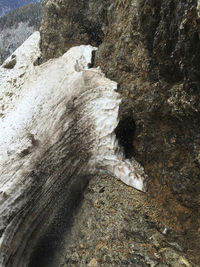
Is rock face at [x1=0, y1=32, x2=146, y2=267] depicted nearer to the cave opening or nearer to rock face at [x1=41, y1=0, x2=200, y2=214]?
the cave opening

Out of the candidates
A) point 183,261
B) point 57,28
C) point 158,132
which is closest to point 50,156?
point 158,132

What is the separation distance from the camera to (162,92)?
276 cm

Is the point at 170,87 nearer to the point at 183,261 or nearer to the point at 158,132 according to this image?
the point at 158,132

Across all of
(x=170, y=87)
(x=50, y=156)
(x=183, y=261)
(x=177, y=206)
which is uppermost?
(x=170, y=87)

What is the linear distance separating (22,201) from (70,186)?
750 millimetres

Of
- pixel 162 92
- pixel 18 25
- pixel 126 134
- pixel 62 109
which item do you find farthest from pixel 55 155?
pixel 18 25

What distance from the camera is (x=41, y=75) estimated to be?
4.89m

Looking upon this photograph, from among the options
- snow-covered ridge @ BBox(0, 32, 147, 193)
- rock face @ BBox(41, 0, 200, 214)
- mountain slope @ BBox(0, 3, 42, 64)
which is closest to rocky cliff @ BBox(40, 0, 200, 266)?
rock face @ BBox(41, 0, 200, 214)

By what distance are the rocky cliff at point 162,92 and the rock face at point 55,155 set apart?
25cm

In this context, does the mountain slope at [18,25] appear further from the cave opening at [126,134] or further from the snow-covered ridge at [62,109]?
the cave opening at [126,134]

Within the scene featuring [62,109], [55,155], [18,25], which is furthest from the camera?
[18,25]

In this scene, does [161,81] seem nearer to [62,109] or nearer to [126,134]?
[126,134]

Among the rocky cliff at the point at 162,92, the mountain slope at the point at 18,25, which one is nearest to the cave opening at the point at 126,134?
the rocky cliff at the point at 162,92

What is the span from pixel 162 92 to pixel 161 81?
0.43 feet
